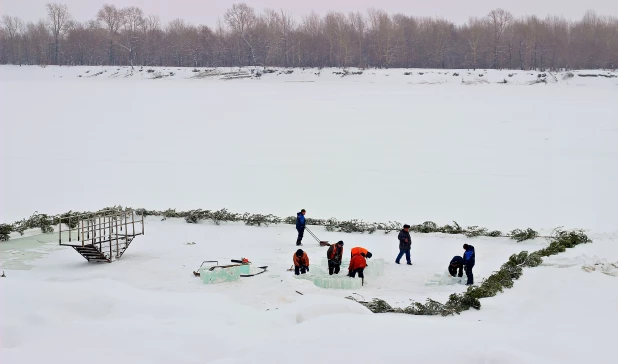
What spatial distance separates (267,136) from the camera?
92.4ft

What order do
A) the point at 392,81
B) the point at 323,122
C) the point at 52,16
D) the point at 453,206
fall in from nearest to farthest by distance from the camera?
the point at 453,206 < the point at 323,122 < the point at 392,81 < the point at 52,16

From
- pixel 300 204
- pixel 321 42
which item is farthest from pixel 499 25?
pixel 300 204

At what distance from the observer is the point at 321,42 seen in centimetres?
6950

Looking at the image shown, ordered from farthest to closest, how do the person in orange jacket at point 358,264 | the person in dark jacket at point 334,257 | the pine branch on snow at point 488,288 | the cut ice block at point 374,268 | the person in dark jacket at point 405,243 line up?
the person in dark jacket at point 405,243
the cut ice block at point 374,268
the person in dark jacket at point 334,257
the person in orange jacket at point 358,264
the pine branch on snow at point 488,288

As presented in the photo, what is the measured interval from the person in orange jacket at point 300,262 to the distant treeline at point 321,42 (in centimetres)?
5397

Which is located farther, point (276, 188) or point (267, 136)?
point (267, 136)

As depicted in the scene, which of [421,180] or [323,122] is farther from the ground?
[323,122]

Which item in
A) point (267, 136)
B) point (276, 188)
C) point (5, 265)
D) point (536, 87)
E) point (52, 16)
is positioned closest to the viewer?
point (5, 265)

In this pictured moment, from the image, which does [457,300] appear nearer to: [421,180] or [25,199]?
[421,180]

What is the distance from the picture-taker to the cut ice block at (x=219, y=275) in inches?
423

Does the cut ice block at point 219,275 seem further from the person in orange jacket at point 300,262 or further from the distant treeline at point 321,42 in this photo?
the distant treeline at point 321,42

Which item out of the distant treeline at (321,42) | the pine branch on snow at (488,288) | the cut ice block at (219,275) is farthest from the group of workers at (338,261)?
the distant treeline at (321,42)

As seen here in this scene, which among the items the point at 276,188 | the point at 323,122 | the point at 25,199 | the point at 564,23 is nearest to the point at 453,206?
the point at 276,188

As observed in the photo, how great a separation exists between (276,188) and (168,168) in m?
4.78
